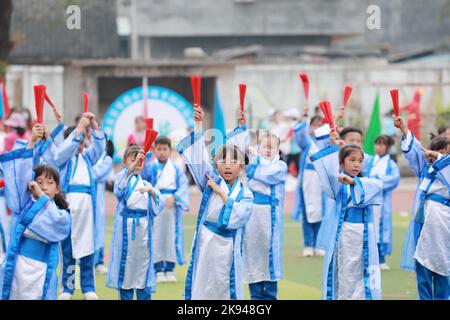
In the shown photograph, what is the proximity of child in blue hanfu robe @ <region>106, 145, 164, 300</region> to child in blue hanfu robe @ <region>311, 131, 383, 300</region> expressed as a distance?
59.9 inches

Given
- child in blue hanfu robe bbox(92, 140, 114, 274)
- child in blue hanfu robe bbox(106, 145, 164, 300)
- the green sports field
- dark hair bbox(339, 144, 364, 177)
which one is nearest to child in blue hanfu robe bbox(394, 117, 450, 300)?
dark hair bbox(339, 144, 364, 177)

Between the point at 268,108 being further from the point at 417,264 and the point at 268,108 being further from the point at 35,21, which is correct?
the point at 417,264

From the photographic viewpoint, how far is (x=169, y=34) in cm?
3428

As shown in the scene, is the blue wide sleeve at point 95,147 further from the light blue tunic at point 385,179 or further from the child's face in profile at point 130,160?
the light blue tunic at point 385,179

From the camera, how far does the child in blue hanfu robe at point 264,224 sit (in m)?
9.76

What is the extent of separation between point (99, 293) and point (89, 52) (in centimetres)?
2051

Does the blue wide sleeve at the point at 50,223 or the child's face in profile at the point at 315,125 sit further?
the child's face in profile at the point at 315,125

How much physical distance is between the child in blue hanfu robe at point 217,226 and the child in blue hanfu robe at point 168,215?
2.90 meters

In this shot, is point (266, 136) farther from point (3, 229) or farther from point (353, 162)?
point (3, 229)

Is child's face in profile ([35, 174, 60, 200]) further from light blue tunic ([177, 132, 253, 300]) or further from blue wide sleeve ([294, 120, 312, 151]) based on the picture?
blue wide sleeve ([294, 120, 312, 151])

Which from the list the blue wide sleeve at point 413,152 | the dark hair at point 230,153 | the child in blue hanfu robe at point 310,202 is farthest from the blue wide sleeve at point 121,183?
the child in blue hanfu robe at point 310,202

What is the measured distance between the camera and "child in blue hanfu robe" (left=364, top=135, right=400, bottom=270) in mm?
12008
